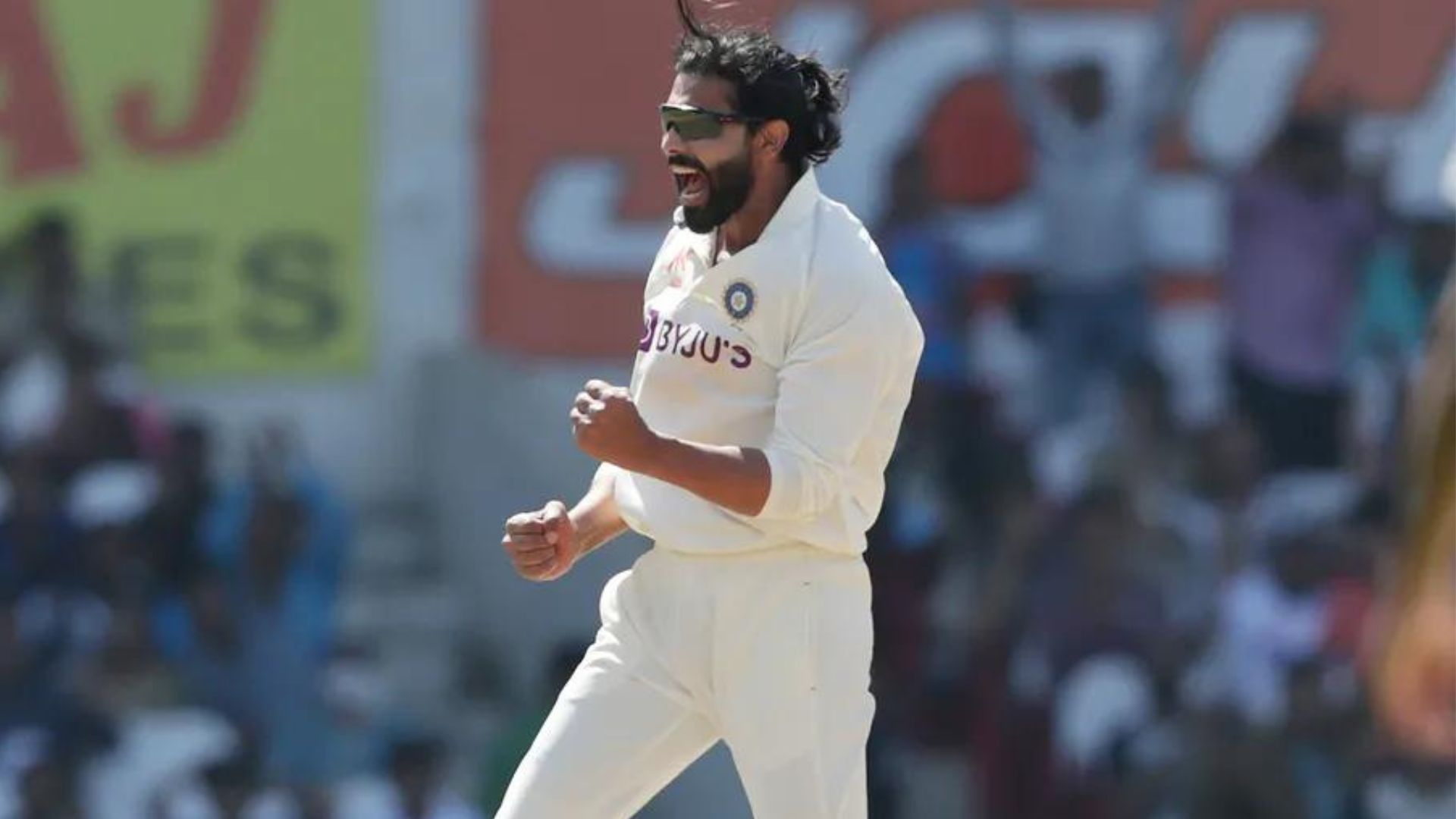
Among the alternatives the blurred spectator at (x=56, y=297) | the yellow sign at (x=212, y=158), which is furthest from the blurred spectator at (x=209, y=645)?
the yellow sign at (x=212, y=158)

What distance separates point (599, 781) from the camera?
5.00 metres

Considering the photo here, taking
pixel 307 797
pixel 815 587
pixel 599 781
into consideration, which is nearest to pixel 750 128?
pixel 815 587

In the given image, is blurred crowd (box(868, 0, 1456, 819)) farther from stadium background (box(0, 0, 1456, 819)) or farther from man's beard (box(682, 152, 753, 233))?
man's beard (box(682, 152, 753, 233))

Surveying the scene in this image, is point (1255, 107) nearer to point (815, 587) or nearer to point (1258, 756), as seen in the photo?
point (1258, 756)

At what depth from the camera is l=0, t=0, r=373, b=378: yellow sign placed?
10.5m

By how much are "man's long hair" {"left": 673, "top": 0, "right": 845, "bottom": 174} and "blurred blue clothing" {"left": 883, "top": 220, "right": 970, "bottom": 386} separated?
5.53 m

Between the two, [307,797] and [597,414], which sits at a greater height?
[597,414]

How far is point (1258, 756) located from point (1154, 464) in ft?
3.32

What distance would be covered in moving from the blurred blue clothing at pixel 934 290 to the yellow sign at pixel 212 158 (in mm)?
1717

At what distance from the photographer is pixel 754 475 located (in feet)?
15.6

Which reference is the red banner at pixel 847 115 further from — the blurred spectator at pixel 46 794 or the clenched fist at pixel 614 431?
the clenched fist at pixel 614 431

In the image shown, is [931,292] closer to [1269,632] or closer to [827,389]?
[1269,632]

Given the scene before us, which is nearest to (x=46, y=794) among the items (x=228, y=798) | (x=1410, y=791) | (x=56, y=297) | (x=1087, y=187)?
(x=228, y=798)

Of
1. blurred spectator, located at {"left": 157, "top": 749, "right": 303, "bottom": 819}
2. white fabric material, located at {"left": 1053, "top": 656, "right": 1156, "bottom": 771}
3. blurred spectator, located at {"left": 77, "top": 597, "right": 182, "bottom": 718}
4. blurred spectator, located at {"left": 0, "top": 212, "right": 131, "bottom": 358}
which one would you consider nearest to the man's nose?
blurred spectator, located at {"left": 157, "top": 749, "right": 303, "bottom": 819}
